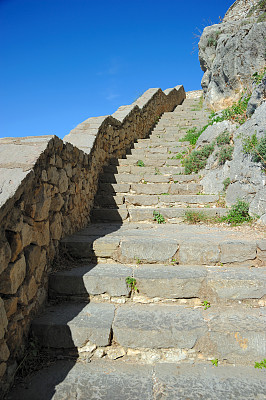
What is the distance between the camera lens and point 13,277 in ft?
5.95

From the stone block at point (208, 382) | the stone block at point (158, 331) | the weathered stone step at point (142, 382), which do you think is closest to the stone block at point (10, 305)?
the weathered stone step at point (142, 382)

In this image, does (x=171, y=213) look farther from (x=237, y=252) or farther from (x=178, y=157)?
(x=178, y=157)

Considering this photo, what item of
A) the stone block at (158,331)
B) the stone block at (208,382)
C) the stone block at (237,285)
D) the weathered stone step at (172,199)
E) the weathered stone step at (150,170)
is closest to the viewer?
the stone block at (208,382)

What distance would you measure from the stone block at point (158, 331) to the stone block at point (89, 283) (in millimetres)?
297

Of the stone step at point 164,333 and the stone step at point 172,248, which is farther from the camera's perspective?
the stone step at point 172,248

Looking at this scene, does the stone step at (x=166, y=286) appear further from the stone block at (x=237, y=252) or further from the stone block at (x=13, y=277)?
the stone block at (x=13, y=277)

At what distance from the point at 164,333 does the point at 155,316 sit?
7.4 inches

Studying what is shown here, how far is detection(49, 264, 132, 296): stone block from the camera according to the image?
7.89 feet

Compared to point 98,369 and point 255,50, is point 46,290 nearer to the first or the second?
point 98,369

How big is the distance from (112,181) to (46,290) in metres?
2.79

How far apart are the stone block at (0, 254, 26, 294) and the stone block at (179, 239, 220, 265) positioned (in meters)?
1.56

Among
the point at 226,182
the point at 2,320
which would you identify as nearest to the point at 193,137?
the point at 226,182

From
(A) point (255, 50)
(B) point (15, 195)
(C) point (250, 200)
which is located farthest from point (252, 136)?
(A) point (255, 50)

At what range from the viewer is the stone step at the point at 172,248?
8.98 feet
